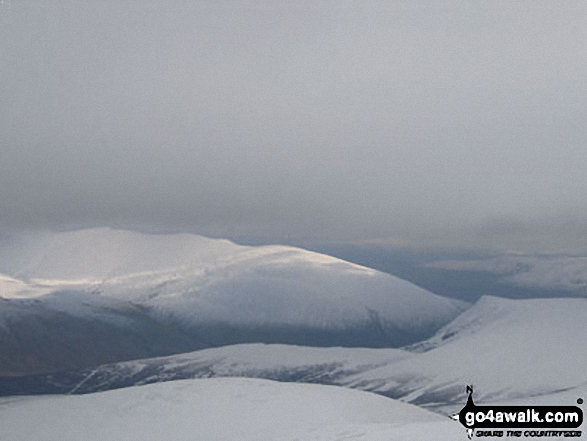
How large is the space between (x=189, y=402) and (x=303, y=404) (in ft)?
72.4

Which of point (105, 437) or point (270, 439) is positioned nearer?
point (270, 439)

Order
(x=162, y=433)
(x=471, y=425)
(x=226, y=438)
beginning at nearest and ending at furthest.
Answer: (x=471, y=425) → (x=226, y=438) → (x=162, y=433)

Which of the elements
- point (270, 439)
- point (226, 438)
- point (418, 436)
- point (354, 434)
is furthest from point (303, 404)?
point (418, 436)

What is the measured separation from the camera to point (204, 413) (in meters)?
117

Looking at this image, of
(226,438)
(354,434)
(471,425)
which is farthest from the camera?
(226,438)

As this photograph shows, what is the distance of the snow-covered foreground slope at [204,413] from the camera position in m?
107

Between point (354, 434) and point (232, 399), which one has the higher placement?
point (354, 434)

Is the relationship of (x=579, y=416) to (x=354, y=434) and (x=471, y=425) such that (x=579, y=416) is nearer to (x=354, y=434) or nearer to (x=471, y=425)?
(x=471, y=425)

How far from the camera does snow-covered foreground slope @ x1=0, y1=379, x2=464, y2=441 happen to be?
350ft

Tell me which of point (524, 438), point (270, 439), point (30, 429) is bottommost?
point (30, 429)

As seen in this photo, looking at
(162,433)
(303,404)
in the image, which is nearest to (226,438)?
(162,433)

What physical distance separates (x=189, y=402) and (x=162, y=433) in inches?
661

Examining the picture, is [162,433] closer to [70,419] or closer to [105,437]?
[105,437]

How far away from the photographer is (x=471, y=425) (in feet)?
188
